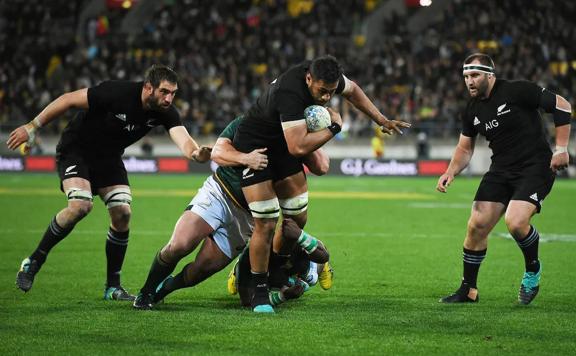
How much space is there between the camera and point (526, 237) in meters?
8.47

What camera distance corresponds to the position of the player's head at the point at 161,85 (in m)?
8.02

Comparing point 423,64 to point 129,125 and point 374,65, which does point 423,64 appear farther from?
point 129,125

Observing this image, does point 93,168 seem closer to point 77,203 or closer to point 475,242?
point 77,203

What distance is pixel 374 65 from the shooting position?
119ft

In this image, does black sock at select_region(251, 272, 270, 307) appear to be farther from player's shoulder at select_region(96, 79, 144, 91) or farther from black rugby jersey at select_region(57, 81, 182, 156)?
player's shoulder at select_region(96, 79, 144, 91)

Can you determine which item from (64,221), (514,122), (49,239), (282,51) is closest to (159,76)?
(64,221)

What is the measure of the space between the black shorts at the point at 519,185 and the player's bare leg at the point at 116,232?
136 inches

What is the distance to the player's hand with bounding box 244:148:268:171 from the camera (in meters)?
7.36

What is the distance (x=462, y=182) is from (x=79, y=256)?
1942 centimetres

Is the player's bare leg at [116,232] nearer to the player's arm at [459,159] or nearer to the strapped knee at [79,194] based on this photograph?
the strapped knee at [79,194]

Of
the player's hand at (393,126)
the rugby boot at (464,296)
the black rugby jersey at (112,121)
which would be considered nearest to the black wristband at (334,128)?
the player's hand at (393,126)

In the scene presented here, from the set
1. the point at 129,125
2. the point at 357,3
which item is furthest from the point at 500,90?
→ the point at 357,3

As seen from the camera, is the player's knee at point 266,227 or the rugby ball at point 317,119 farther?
the player's knee at point 266,227

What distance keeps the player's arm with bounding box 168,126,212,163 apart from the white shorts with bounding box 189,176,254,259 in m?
0.35
